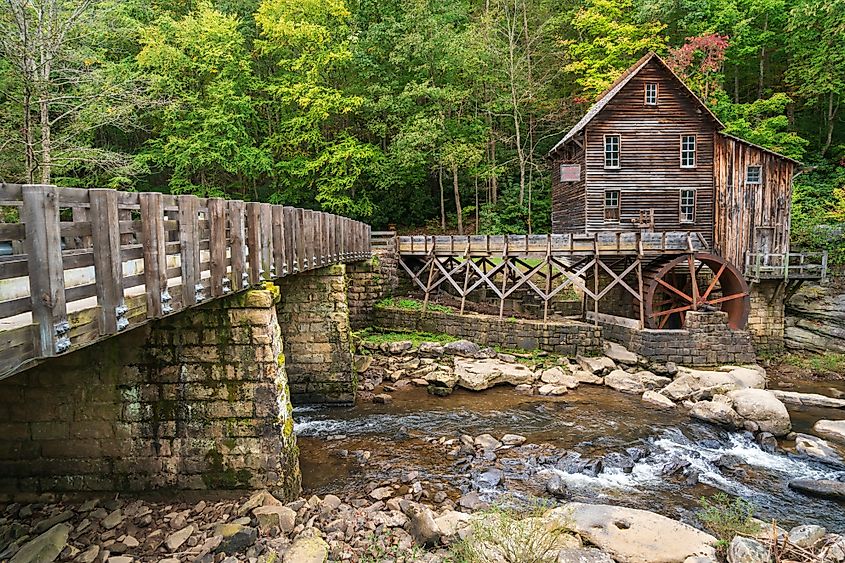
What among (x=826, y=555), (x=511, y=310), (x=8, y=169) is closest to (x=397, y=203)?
(x=511, y=310)

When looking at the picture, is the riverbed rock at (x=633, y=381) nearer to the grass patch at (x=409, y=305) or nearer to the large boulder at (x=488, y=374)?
the large boulder at (x=488, y=374)

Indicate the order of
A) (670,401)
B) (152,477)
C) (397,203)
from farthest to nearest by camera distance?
(397,203), (670,401), (152,477)

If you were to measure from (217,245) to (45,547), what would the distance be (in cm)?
349

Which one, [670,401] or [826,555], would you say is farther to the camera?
[670,401]

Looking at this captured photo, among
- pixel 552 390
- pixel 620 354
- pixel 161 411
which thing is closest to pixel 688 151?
pixel 620 354

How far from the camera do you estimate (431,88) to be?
2295cm

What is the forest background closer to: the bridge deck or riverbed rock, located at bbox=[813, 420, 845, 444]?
the bridge deck

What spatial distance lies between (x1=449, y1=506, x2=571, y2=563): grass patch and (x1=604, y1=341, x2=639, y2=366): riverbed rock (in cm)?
1066

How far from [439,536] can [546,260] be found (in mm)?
12679

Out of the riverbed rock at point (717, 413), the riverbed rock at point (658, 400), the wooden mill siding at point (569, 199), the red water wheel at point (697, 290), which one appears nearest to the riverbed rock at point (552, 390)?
the riverbed rock at point (658, 400)

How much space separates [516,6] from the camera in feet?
82.5

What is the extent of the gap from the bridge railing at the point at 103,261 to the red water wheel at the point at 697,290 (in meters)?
13.9

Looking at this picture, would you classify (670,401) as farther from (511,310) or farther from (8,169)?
(8,169)

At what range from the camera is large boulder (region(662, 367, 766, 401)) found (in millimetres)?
12492
